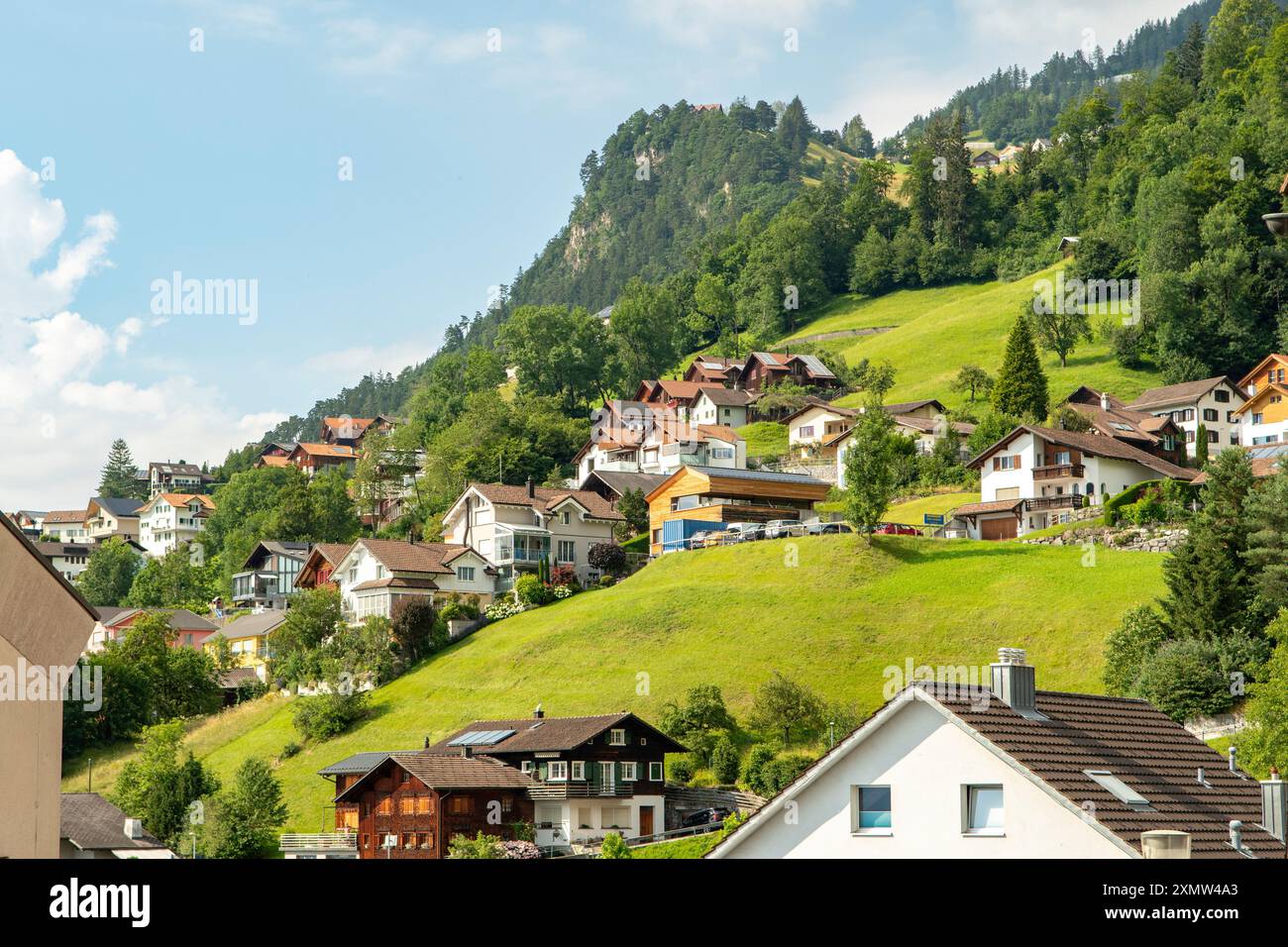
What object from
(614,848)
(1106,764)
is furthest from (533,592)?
(1106,764)

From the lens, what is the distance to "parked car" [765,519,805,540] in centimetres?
7750

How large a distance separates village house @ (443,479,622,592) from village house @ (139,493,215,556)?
78.6 m

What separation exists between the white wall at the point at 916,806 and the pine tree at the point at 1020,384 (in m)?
86.0

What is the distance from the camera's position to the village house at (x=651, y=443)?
108 m

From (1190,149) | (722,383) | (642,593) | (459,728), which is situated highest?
(1190,149)

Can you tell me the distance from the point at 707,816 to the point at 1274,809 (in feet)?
104

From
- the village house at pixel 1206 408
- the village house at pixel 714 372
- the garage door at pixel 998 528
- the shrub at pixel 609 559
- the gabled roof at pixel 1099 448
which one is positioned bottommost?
the shrub at pixel 609 559

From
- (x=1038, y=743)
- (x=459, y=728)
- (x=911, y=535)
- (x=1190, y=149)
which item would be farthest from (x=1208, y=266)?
(x=1038, y=743)

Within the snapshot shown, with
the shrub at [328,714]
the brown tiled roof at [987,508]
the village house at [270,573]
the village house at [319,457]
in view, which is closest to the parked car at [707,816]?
the shrub at [328,714]

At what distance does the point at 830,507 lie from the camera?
300ft

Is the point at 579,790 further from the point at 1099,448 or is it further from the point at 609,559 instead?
the point at 1099,448

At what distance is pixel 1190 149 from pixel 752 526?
293 feet

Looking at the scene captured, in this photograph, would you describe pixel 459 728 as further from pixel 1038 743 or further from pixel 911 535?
pixel 1038 743

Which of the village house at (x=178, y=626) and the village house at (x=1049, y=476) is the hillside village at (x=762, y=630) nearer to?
the village house at (x=1049, y=476)
